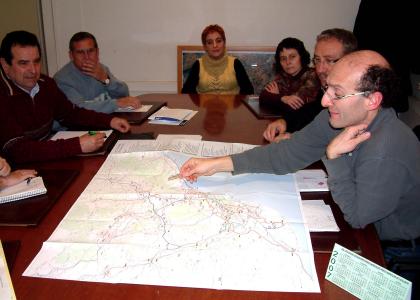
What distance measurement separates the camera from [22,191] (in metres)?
1.15

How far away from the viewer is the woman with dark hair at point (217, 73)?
9.86ft

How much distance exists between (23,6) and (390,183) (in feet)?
11.8

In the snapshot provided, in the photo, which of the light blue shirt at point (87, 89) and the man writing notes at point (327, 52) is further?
the light blue shirt at point (87, 89)

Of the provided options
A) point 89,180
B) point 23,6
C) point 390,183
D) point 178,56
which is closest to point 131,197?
point 89,180

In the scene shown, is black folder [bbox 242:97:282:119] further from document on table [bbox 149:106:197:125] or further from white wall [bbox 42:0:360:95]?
white wall [bbox 42:0:360:95]

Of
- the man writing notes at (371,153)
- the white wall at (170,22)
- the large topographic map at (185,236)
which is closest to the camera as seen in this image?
the large topographic map at (185,236)

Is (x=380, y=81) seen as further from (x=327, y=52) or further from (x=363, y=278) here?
(x=327, y=52)

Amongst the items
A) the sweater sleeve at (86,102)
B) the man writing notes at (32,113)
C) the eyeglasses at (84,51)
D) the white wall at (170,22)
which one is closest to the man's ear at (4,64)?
the man writing notes at (32,113)

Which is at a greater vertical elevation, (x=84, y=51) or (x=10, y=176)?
(x=84, y=51)

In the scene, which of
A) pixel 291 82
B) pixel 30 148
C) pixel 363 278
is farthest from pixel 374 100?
pixel 291 82

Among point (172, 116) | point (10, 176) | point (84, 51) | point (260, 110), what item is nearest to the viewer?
point (10, 176)

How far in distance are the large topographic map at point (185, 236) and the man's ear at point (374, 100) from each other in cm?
35

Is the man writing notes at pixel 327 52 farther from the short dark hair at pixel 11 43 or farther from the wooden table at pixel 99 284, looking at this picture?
the short dark hair at pixel 11 43

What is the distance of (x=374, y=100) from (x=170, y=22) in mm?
2919
